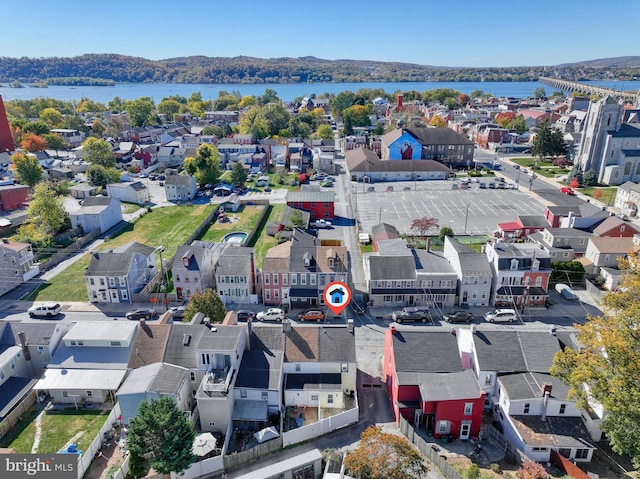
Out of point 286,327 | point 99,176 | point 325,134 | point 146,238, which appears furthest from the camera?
point 325,134

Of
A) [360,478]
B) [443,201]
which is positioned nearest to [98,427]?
[360,478]

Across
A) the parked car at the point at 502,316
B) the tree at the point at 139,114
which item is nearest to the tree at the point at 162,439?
the parked car at the point at 502,316

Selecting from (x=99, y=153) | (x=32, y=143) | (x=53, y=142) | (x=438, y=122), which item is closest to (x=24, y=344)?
(x=99, y=153)

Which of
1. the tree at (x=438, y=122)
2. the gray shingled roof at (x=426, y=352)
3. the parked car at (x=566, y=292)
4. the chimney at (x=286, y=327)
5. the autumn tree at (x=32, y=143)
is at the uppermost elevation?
the tree at (x=438, y=122)

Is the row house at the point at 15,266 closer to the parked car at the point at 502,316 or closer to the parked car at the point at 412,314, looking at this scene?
the parked car at the point at 412,314

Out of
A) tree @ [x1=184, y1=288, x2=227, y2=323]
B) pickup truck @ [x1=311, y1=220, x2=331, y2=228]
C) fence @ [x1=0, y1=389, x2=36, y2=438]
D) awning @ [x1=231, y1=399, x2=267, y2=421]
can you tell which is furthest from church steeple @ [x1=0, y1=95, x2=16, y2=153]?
awning @ [x1=231, y1=399, x2=267, y2=421]

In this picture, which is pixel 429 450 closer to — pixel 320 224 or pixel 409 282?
pixel 409 282
